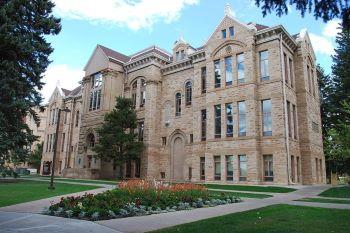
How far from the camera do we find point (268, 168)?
27.9m

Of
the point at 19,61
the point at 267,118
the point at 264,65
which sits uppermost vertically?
the point at 264,65

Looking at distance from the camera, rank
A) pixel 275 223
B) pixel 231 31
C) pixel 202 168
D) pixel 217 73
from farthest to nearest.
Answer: pixel 202 168
pixel 217 73
pixel 231 31
pixel 275 223

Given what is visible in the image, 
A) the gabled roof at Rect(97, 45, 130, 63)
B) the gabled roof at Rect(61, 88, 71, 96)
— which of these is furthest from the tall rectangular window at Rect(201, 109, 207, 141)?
the gabled roof at Rect(61, 88, 71, 96)

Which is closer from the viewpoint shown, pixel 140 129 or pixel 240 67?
pixel 240 67

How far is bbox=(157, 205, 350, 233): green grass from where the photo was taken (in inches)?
312

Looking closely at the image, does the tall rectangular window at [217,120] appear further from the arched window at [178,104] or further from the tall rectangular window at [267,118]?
the arched window at [178,104]

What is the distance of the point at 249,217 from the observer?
10.1m

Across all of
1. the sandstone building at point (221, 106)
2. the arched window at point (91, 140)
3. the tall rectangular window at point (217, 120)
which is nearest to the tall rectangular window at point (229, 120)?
the sandstone building at point (221, 106)

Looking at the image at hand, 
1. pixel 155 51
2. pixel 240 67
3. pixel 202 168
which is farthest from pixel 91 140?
pixel 240 67

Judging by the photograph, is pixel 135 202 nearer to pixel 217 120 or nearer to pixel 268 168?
pixel 268 168

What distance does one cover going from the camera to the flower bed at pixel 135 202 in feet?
35.9

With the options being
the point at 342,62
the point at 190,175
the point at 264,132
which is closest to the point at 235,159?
the point at 264,132

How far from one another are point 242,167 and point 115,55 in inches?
949

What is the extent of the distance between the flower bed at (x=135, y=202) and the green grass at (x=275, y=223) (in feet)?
10.2
